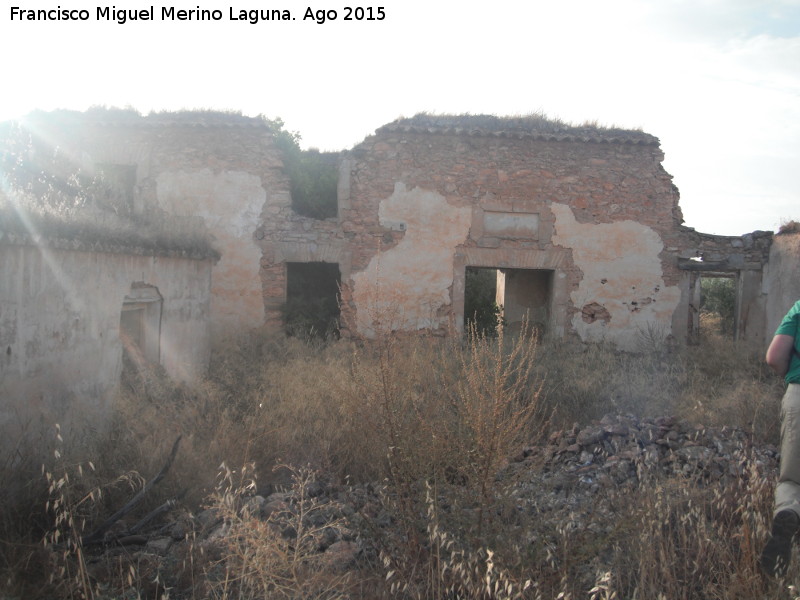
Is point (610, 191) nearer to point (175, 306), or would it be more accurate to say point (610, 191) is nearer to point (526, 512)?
point (175, 306)

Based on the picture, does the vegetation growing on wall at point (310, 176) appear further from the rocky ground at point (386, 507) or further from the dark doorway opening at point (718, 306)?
the dark doorway opening at point (718, 306)

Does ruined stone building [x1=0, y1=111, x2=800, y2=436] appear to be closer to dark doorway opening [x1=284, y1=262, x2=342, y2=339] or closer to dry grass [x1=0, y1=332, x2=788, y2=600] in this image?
dark doorway opening [x1=284, y1=262, x2=342, y2=339]

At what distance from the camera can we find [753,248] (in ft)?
38.1

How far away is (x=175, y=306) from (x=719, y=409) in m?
6.31

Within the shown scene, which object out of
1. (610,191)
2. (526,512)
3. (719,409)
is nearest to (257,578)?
(526,512)

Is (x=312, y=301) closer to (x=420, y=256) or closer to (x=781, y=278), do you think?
(x=420, y=256)

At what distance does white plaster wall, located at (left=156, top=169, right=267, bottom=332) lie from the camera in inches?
427

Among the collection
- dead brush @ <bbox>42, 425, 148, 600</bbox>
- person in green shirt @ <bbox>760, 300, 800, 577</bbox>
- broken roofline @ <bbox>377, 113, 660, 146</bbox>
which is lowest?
dead brush @ <bbox>42, 425, 148, 600</bbox>

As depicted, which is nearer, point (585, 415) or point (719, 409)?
point (719, 409)

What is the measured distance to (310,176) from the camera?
11883 mm

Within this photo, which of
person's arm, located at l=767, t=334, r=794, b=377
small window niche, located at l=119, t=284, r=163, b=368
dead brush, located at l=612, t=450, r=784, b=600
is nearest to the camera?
dead brush, located at l=612, t=450, r=784, b=600

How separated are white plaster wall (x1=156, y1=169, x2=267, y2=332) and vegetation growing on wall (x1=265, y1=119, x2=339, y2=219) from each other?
1030mm

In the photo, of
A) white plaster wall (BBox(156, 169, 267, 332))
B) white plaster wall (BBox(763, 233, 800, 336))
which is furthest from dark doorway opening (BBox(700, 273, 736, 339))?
white plaster wall (BBox(156, 169, 267, 332))

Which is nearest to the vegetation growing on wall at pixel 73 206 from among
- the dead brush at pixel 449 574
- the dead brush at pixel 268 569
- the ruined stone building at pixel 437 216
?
the ruined stone building at pixel 437 216
